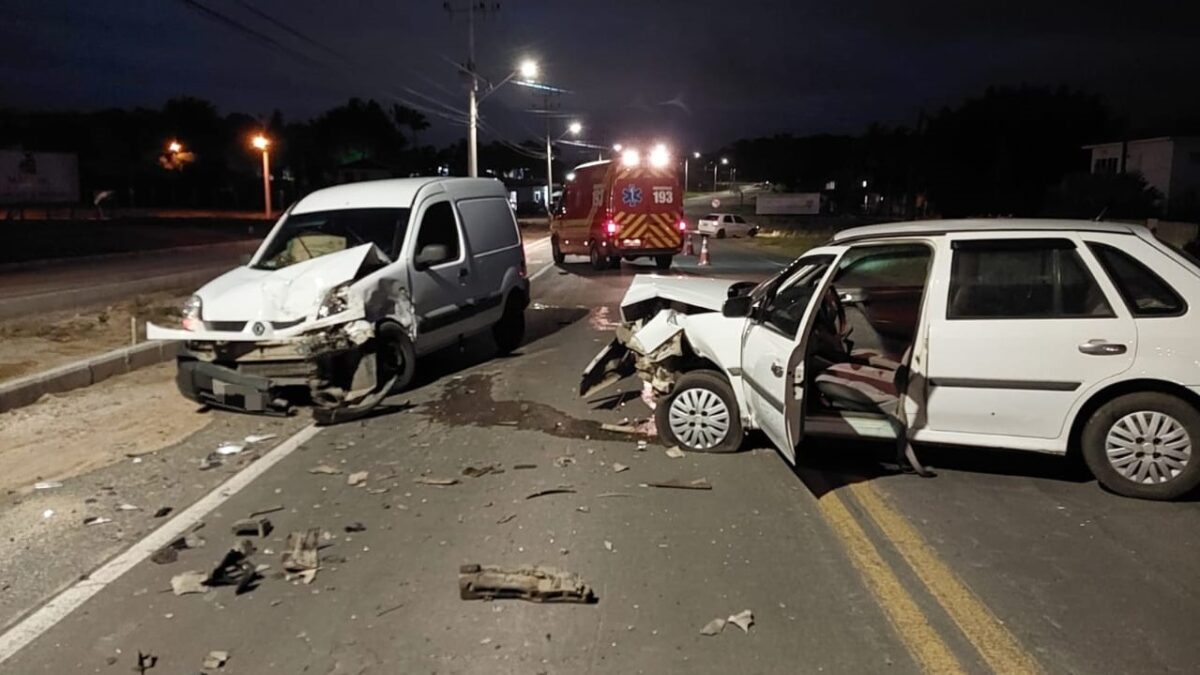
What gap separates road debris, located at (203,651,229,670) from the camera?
382 centimetres

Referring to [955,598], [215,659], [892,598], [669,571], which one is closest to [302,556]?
[215,659]

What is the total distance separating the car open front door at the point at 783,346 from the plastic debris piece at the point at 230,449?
3886 mm

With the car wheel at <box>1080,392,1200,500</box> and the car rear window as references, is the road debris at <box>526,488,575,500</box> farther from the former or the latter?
the car rear window

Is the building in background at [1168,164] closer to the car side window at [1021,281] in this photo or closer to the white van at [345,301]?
the white van at [345,301]

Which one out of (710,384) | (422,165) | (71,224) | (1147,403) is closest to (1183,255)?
(1147,403)

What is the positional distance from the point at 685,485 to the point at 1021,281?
2.49 m

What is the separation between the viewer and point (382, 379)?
8.98 m

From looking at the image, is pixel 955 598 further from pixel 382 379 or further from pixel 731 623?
pixel 382 379

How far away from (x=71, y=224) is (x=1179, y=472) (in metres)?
41.2

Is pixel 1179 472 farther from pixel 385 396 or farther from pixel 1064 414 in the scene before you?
pixel 385 396

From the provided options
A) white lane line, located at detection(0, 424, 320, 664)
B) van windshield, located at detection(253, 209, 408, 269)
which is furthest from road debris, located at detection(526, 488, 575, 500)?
van windshield, located at detection(253, 209, 408, 269)

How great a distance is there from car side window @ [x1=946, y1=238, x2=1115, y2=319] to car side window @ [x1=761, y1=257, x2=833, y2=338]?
2.93 ft

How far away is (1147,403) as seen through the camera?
221 inches

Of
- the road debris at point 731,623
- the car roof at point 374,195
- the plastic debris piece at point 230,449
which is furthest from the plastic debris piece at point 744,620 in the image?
the car roof at point 374,195
